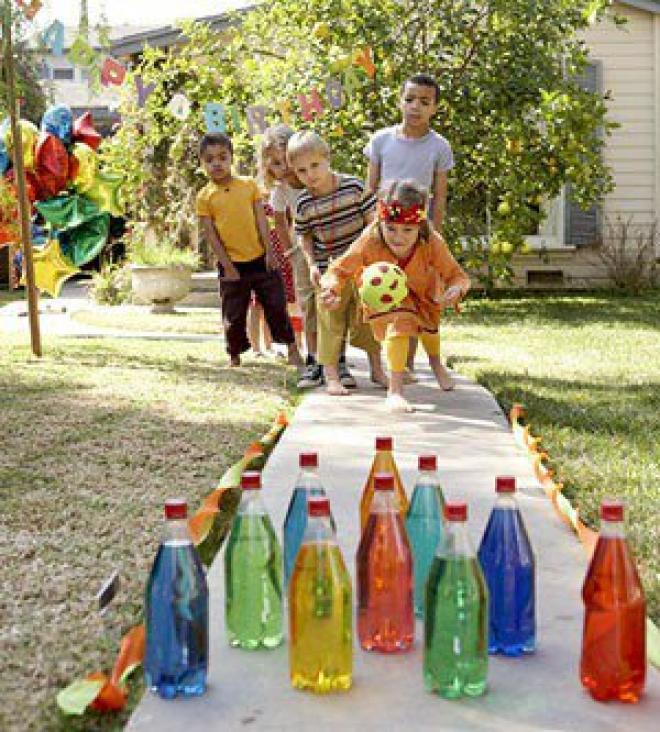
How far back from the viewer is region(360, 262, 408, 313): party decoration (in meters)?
6.40

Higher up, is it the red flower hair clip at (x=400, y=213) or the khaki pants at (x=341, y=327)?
the red flower hair clip at (x=400, y=213)

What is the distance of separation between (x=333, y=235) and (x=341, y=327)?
527 millimetres

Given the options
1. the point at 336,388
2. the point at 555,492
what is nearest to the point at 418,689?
the point at 555,492

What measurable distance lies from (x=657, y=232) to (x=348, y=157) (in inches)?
213

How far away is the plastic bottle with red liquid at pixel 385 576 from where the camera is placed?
3.06 metres

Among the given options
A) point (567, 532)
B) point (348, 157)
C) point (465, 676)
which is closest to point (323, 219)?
point (567, 532)

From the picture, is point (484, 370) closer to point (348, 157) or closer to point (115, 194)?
point (348, 157)

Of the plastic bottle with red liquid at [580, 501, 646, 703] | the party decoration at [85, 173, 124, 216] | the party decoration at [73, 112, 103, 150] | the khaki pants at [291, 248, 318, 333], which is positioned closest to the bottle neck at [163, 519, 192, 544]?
the plastic bottle with red liquid at [580, 501, 646, 703]

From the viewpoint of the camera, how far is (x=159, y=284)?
569 inches

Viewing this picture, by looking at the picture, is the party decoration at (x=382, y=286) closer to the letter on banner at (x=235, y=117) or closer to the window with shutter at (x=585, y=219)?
the letter on banner at (x=235, y=117)

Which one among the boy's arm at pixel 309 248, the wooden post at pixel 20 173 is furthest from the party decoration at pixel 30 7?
the boy's arm at pixel 309 248

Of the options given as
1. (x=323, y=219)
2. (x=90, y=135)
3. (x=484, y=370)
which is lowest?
(x=484, y=370)

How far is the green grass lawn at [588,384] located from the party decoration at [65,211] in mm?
4449

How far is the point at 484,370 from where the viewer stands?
27.3 feet
